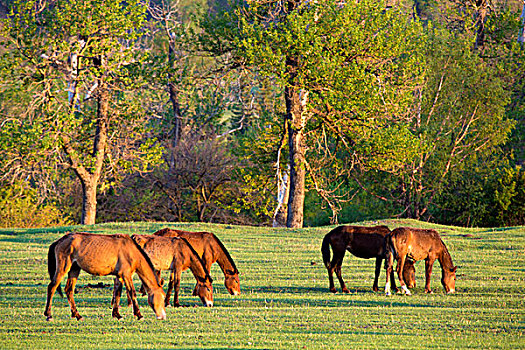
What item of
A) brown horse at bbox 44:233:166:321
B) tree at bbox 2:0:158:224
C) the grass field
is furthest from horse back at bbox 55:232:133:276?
tree at bbox 2:0:158:224

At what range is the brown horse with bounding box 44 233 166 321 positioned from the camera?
1128cm

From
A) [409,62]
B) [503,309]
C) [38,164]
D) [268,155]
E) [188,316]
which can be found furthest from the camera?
[268,155]

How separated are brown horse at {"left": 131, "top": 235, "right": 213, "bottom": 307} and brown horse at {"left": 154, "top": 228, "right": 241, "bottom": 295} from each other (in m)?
0.70

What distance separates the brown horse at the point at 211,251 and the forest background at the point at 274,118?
16.8m

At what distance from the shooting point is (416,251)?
15414 mm

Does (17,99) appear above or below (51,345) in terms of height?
above

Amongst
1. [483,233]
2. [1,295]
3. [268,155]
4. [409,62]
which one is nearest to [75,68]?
[268,155]

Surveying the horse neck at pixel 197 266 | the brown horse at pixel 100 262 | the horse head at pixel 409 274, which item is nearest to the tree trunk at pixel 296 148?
the horse head at pixel 409 274

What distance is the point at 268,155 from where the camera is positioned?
125ft

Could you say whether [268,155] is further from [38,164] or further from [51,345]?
[51,345]

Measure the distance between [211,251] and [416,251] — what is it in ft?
13.8

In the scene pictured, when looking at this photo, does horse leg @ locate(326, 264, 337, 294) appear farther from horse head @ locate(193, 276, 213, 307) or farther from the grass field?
horse head @ locate(193, 276, 213, 307)

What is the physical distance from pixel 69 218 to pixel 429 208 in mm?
20691

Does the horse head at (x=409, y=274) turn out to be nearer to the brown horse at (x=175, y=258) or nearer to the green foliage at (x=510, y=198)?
the brown horse at (x=175, y=258)
